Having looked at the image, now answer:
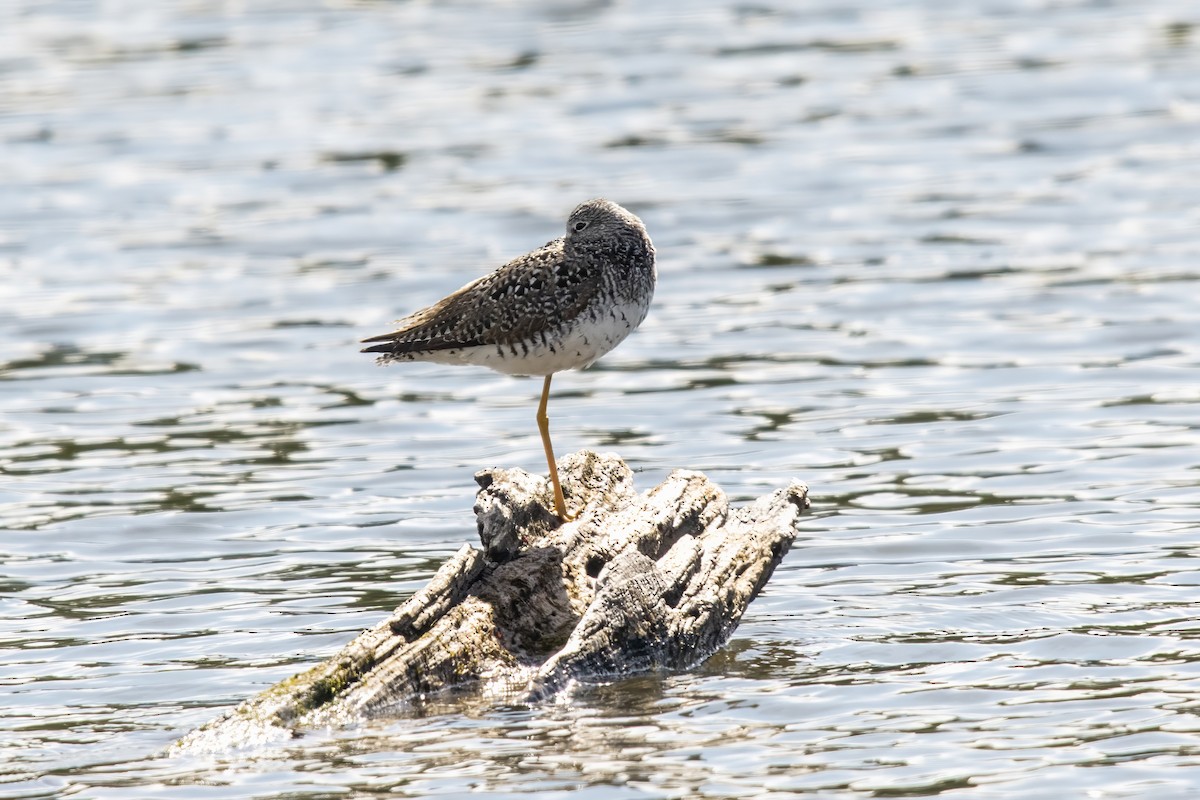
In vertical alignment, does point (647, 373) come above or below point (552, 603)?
below

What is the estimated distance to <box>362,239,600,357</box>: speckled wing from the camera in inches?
461

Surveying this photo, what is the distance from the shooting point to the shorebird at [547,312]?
461 inches

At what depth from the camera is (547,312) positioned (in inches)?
461

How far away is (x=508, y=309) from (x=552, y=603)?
207 cm

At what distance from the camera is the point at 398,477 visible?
15.6m

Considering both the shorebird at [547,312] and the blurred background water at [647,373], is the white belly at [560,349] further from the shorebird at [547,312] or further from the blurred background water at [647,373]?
the blurred background water at [647,373]

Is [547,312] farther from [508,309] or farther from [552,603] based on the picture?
[552,603]

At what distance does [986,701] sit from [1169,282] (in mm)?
11278

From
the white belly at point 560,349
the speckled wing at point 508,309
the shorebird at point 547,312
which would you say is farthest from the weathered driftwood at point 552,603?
the speckled wing at point 508,309

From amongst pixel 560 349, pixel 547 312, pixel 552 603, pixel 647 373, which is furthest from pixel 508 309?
pixel 647 373

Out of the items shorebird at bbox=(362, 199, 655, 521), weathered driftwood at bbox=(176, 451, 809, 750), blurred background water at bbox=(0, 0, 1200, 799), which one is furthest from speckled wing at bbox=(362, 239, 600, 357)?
blurred background water at bbox=(0, 0, 1200, 799)

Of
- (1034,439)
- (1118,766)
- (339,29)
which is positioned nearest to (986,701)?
(1118,766)

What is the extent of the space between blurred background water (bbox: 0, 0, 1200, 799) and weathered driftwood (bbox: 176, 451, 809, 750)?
0.70ft

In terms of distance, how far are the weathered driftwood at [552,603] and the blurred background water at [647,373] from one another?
0.70 ft
